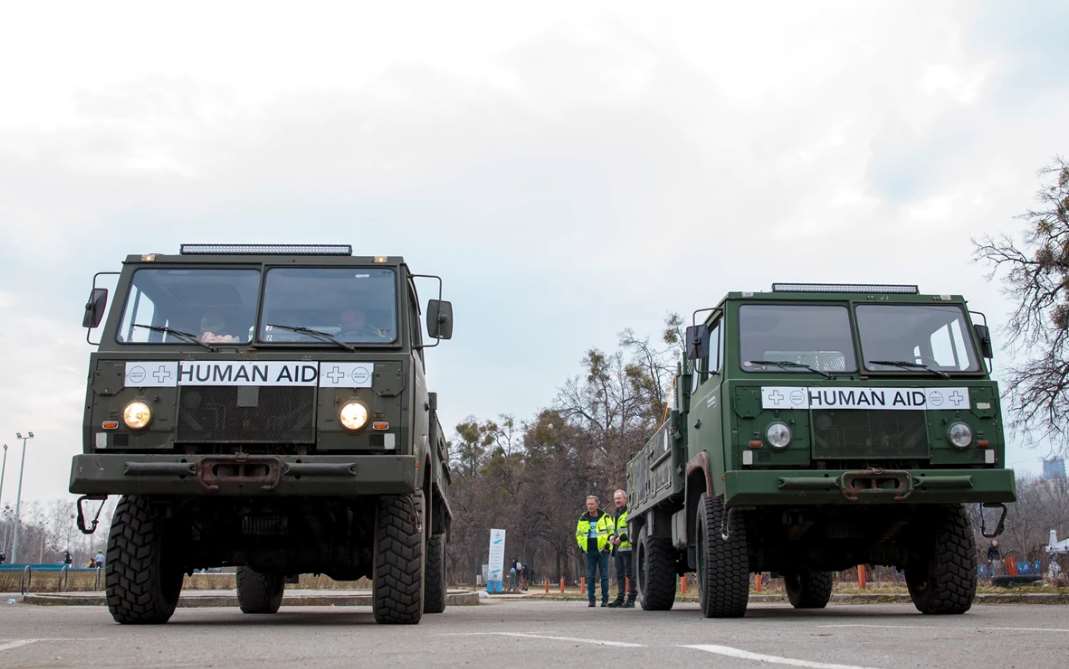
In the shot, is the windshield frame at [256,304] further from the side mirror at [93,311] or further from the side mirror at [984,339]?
the side mirror at [984,339]

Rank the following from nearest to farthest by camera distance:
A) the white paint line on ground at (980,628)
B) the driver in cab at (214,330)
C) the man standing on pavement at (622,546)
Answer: the white paint line on ground at (980,628), the driver in cab at (214,330), the man standing on pavement at (622,546)

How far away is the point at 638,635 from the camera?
7148mm

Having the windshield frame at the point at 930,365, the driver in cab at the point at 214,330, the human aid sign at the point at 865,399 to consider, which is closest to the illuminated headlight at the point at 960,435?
the human aid sign at the point at 865,399

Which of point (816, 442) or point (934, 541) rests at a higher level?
point (816, 442)

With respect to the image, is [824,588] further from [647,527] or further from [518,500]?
[518,500]

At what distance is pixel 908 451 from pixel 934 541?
37.3 inches

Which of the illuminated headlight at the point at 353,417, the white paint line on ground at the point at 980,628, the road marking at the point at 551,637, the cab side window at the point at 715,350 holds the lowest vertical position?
the road marking at the point at 551,637

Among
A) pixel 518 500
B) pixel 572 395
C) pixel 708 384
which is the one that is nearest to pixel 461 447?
pixel 518 500

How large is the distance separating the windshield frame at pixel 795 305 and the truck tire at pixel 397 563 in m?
3.11

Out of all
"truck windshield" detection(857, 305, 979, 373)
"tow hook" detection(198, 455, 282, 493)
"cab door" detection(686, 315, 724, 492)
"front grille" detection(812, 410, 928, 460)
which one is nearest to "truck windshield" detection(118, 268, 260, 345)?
"tow hook" detection(198, 455, 282, 493)

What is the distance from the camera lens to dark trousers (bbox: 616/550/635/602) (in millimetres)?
16719

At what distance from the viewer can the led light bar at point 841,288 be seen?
10281 mm

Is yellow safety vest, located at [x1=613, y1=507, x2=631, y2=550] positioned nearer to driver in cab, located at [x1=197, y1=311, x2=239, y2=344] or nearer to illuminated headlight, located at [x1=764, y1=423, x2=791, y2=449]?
illuminated headlight, located at [x1=764, y1=423, x2=791, y2=449]

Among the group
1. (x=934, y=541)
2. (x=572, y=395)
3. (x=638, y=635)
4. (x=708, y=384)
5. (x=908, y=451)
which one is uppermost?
(x=572, y=395)
